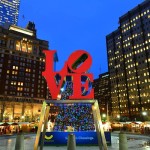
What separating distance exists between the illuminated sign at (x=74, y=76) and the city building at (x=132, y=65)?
4240 inches

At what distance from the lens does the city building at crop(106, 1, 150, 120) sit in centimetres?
13212

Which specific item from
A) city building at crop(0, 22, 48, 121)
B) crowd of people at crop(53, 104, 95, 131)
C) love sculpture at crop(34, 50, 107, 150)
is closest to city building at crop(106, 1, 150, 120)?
city building at crop(0, 22, 48, 121)

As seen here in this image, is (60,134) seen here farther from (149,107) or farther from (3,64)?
(3,64)

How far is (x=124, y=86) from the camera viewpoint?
149m

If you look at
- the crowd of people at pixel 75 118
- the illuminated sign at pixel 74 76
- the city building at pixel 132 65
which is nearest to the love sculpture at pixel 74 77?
the illuminated sign at pixel 74 76

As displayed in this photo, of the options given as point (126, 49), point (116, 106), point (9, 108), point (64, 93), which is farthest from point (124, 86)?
point (64, 93)

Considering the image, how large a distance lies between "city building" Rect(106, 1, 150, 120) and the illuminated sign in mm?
107698

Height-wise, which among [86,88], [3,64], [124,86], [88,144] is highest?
[3,64]

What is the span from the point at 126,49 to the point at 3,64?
9151 centimetres

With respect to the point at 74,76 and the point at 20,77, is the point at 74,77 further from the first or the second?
the point at 20,77

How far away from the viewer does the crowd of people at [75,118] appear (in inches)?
1030

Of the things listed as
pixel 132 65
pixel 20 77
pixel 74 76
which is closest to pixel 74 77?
pixel 74 76

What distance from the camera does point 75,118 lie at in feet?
86.6

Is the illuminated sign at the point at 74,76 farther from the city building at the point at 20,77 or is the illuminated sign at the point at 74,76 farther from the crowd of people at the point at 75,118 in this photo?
the city building at the point at 20,77
